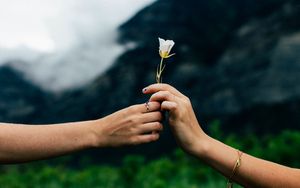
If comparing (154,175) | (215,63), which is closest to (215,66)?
(215,63)

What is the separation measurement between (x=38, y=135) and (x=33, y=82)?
16.2 ft

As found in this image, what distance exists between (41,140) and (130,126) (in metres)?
0.25

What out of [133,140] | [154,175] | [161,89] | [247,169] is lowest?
[247,169]

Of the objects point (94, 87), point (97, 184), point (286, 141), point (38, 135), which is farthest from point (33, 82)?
point (38, 135)

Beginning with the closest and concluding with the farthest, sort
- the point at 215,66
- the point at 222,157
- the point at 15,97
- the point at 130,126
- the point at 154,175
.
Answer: the point at 222,157 → the point at 130,126 → the point at 154,175 → the point at 215,66 → the point at 15,97

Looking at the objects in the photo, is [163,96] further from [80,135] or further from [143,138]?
[80,135]

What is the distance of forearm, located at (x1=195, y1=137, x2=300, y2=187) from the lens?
5.21 ft

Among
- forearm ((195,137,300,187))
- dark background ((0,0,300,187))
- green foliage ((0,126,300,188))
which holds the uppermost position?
dark background ((0,0,300,187))

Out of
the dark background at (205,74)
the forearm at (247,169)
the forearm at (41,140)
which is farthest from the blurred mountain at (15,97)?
the forearm at (247,169)

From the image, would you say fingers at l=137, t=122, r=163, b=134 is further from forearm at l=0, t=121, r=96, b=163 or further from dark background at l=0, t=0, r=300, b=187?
dark background at l=0, t=0, r=300, b=187

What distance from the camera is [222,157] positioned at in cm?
158

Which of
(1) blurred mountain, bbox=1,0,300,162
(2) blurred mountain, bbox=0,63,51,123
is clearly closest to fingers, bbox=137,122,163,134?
(1) blurred mountain, bbox=1,0,300,162

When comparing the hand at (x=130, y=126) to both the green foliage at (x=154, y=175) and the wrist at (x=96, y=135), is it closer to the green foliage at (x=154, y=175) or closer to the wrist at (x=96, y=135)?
the wrist at (x=96, y=135)

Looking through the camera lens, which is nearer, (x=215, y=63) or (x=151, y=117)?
(x=151, y=117)
